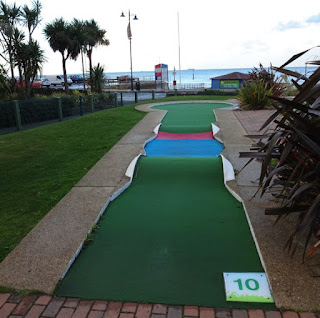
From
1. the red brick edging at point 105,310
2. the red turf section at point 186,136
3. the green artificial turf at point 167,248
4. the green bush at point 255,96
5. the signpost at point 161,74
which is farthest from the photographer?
the signpost at point 161,74

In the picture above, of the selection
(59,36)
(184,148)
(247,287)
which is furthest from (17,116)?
(59,36)

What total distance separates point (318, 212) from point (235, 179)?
7.19 feet

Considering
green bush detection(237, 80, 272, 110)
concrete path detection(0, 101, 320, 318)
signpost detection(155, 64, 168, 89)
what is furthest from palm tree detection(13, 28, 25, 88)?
signpost detection(155, 64, 168, 89)

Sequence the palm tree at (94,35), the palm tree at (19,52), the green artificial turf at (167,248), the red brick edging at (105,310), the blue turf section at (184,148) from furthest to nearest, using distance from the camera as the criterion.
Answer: the palm tree at (94,35) → the palm tree at (19,52) → the blue turf section at (184,148) → the green artificial turf at (167,248) → the red brick edging at (105,310)

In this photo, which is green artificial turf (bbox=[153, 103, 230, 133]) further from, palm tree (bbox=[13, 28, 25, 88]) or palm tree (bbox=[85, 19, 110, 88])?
palm tree (bbox=[85, 19, 110, 88])

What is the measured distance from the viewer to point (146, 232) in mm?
3443

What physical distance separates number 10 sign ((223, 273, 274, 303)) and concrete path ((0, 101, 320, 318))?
2.9 inches

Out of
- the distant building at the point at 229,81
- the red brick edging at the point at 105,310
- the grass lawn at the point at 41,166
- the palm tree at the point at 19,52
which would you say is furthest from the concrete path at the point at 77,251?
the distant building at the point at 229,81

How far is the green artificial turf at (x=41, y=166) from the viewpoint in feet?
12.7

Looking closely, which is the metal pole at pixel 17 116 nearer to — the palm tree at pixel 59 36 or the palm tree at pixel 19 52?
the palm tree at pixel 19 52

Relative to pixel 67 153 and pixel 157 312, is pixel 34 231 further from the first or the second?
pixel 67 153

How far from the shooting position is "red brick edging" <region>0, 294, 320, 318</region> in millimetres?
2291

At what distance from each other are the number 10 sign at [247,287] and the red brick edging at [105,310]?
0.13 metres

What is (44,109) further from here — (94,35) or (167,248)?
(94,35)
